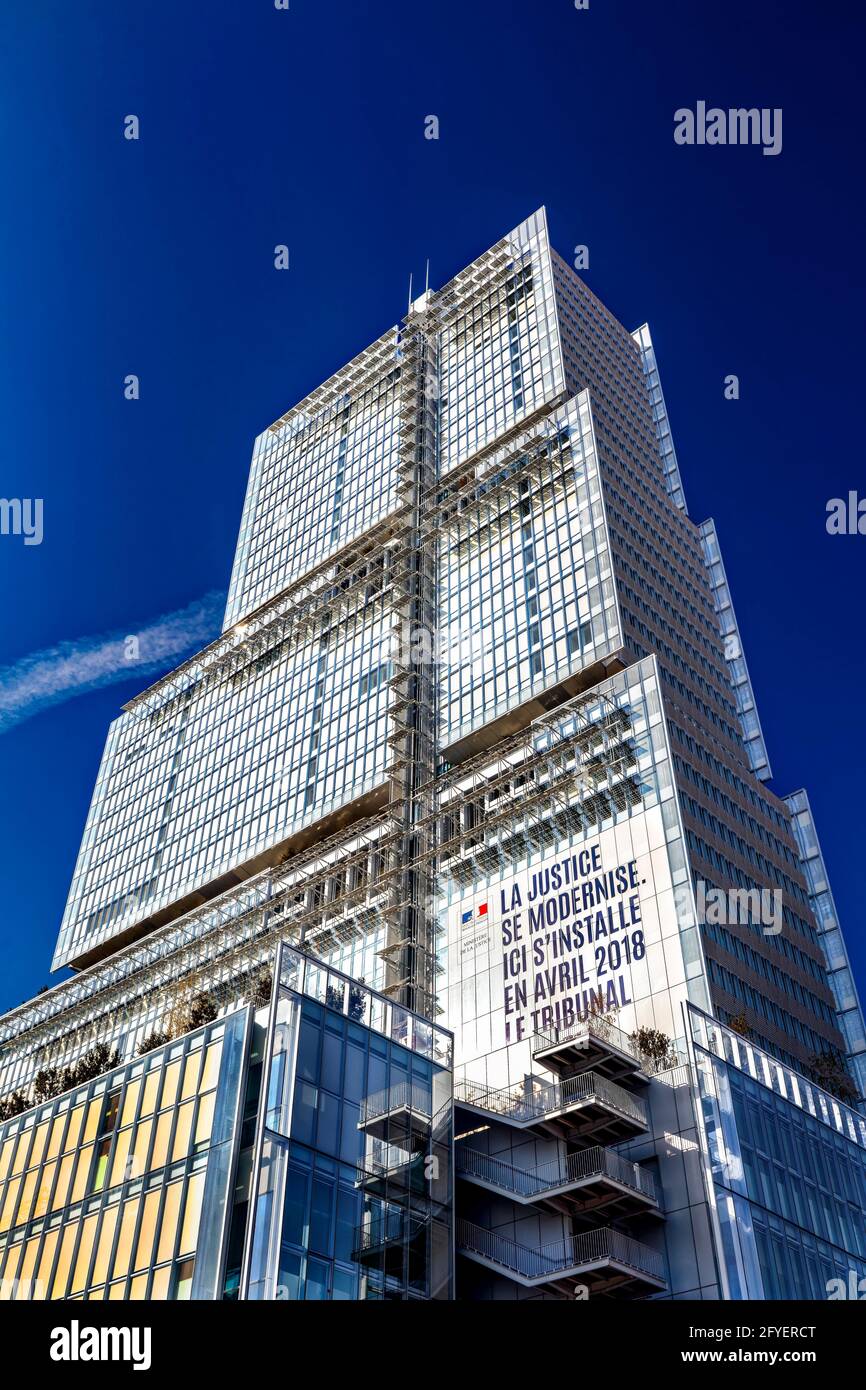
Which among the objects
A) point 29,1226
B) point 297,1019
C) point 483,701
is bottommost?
point 29,1226

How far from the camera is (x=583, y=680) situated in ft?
256

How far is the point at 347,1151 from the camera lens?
4109cm

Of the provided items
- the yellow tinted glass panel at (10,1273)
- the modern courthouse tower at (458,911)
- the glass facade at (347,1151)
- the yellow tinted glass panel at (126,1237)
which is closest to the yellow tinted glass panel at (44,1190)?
the modern courthouse tower at (458,911)

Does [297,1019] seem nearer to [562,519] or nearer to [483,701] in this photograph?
[483,701]

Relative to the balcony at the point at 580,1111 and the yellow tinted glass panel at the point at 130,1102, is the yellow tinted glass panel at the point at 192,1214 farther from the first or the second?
the balcony at the point at 580,1111

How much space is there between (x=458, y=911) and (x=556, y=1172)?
74.4 ft

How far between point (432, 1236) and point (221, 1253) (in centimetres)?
991

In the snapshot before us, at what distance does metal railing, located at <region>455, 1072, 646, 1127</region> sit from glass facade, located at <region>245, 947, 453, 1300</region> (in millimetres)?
6733

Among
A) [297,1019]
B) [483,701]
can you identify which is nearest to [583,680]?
[483,701]

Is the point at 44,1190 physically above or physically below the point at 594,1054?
below

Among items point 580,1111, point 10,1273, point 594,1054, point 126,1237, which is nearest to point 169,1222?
point 126,1237

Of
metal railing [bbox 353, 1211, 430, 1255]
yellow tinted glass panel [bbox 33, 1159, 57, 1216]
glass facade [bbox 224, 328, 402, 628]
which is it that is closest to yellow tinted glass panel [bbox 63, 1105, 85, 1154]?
yellow tinted glass panel [bbox 33, 1159, 57, 1216]

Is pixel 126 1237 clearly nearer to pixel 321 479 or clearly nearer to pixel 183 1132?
pixel 183 1132

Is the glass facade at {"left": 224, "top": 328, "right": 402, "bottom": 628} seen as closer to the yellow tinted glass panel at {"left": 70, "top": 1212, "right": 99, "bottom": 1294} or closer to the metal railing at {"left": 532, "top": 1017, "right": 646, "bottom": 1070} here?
the metal railing at {"left": 532, "top": 1017, "right": 646, "bottom": 1070}
